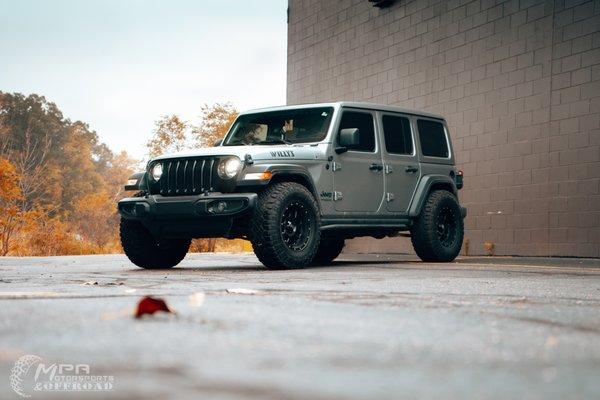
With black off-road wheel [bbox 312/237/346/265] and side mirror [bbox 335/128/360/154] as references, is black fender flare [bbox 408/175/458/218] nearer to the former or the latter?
black off-road wheel [bbox 312/237/346/265]

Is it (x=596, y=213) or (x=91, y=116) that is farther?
(x=91, y=116)

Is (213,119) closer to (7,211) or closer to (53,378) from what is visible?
(7,211)

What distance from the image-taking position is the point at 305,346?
268 cm

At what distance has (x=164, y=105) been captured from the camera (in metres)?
25.5

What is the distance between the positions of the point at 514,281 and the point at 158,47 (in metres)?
41.8

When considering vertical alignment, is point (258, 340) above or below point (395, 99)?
below

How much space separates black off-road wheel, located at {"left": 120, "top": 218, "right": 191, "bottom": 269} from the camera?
9680mm

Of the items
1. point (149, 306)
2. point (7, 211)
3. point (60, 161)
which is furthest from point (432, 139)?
point (60, 161)

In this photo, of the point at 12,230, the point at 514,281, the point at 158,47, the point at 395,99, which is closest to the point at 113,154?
the point at 158,47

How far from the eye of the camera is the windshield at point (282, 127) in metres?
9.89

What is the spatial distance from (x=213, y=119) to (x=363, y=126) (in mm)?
14567

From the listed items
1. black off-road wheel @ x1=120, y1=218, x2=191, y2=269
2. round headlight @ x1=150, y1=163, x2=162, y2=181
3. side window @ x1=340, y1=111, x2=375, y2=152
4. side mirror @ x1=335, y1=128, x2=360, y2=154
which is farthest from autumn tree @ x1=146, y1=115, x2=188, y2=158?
round headlight @ x1=150, y1=163, x2=162, y2=181

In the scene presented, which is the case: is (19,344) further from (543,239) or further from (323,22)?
(323,22)

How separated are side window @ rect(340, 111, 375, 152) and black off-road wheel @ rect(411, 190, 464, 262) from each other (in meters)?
1.12
